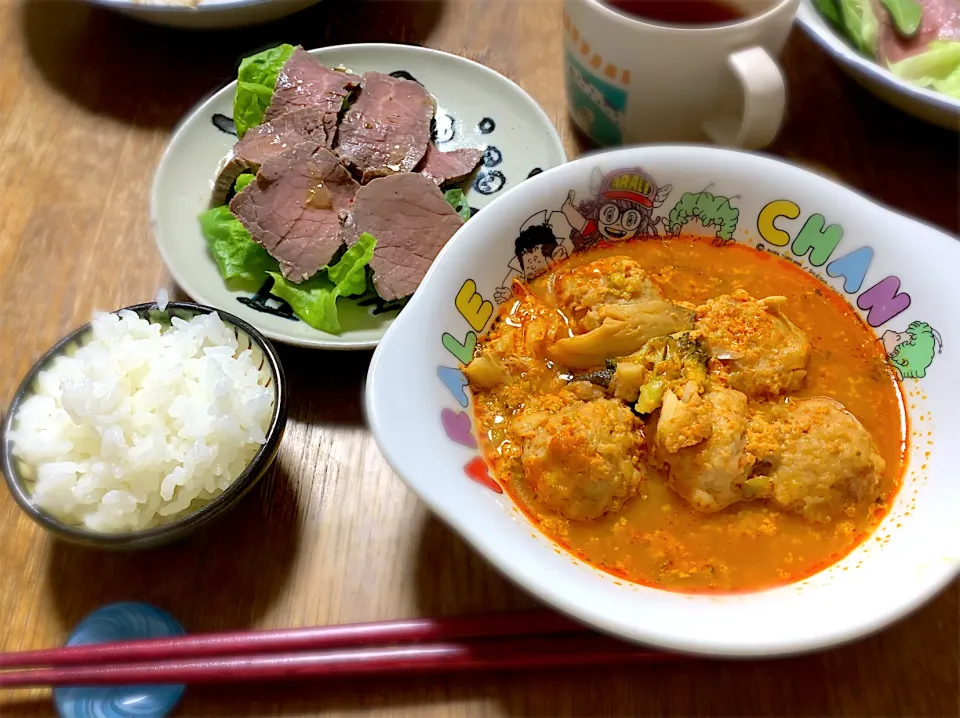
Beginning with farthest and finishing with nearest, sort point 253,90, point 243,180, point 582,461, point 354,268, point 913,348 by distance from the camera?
1. point 253,90
2. point 243,180
3. point 354,268
4. point 913,348
5. point 582,461

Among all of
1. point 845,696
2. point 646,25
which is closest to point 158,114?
point 646,25

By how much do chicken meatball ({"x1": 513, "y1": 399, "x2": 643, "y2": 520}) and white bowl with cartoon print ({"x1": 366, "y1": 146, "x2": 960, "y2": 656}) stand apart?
0.06 m

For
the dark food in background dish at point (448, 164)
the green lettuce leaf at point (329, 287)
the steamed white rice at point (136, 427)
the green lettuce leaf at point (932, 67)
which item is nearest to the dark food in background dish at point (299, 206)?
the green lettuce leaf at point (329, 287)

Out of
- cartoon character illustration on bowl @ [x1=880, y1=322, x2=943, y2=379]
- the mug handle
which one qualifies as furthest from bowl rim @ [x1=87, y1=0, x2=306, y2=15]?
cartoon character illustration on bowl @ [x1=880, y1=322, x2=943, y2=379]

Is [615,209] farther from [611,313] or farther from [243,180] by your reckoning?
[243,180]

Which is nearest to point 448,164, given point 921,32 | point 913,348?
point 913,348

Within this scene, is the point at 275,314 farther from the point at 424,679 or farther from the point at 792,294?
the point at 792,294

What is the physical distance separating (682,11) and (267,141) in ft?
2.69

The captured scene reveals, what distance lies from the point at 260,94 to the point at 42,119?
572 mm

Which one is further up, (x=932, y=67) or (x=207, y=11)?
(x=932, y=67)

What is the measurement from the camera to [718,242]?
1139mm

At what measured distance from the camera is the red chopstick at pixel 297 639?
0.92 metres

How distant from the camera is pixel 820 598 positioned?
813 millimetres

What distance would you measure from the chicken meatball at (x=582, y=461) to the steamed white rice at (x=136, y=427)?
404 mm
